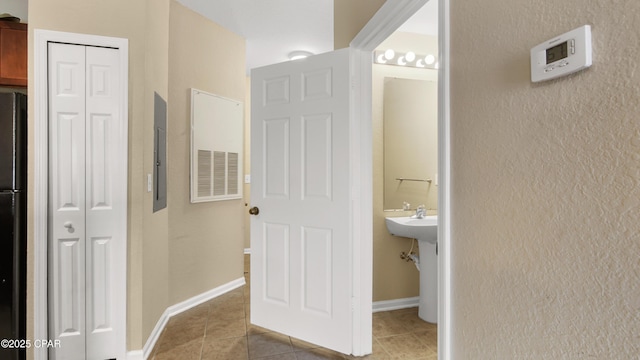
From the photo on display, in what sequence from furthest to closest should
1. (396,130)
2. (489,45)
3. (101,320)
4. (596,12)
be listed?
(396,130) < (101,320) < (489,45) < (596,12)

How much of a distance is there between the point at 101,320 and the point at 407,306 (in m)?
2.31

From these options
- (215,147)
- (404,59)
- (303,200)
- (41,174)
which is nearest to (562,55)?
(303,200)

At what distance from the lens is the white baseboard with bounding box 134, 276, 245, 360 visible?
205cm

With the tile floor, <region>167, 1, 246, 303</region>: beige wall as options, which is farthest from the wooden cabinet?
the tile floor

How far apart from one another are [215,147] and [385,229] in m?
1.77

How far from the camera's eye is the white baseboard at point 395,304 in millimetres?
2785

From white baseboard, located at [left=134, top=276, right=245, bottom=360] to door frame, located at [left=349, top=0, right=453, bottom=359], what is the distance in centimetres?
136

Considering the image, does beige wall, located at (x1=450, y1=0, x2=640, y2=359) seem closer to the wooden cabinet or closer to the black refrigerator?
the black refrigerator

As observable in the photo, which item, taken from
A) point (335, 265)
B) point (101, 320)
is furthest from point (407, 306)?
point (101, 320)

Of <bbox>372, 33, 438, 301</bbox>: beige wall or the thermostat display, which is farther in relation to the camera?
<bbox>372, 33, 438, 301</bbox>: beige wall

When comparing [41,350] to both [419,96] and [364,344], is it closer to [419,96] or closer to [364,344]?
[364,344]

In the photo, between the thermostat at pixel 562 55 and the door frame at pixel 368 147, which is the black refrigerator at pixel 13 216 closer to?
the door frame at pixel 368 147

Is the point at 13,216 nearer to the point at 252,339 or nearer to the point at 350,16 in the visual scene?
the point at 252,339

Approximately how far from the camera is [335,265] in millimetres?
2074
